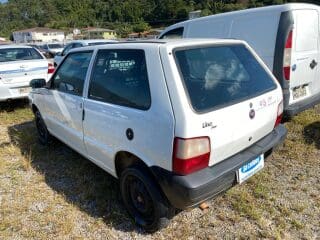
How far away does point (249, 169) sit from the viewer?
2721 millimetres

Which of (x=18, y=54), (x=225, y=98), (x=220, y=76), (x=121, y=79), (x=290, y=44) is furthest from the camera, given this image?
(x=18, y=54)

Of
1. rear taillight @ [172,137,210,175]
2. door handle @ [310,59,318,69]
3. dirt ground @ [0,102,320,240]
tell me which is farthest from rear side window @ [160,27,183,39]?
rear taillight @ [172,137,210,175]

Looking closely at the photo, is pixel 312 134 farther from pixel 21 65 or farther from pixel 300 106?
pixel 21 65

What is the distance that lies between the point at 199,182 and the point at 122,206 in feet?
4.05

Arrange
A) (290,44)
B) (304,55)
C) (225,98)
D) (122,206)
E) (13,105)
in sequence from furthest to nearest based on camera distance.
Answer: (13,105)
(304,55)
(290,44)
(122,206)
(225,98)

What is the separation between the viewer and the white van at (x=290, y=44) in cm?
425

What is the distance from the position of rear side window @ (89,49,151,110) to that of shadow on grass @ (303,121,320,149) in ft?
9.37

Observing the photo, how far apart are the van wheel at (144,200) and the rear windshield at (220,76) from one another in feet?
2.57

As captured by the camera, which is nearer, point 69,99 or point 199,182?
point 199,182

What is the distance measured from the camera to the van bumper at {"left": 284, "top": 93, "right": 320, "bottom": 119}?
13.8 ft

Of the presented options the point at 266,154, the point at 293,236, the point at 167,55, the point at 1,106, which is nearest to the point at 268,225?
the point at 293,236

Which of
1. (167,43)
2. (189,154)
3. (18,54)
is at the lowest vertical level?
(189,154)

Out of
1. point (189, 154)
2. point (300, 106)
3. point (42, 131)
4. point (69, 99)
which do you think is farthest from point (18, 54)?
point (189, 154)

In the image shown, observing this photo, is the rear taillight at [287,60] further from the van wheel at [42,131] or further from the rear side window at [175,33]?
the van wheel at [42,131]
